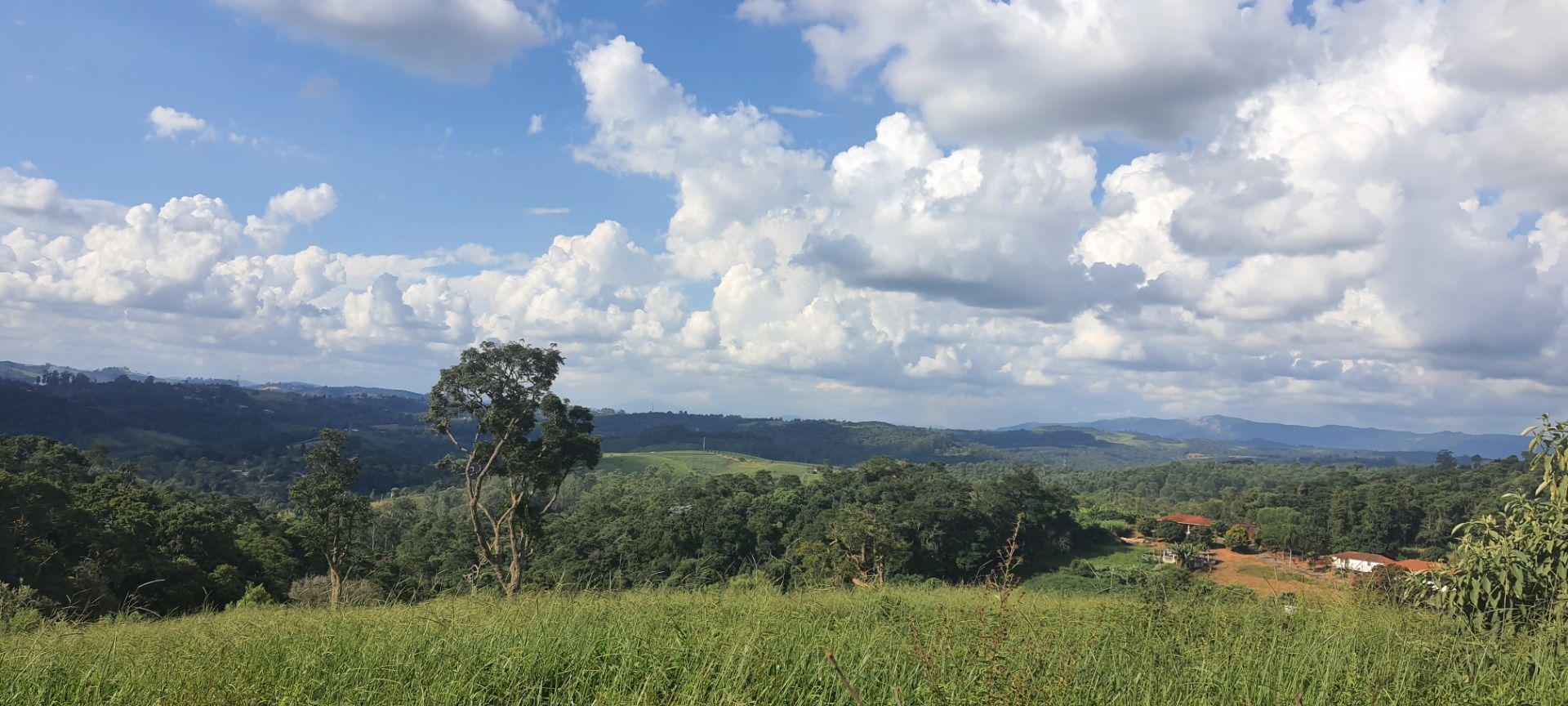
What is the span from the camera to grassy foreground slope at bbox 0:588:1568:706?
3910mm

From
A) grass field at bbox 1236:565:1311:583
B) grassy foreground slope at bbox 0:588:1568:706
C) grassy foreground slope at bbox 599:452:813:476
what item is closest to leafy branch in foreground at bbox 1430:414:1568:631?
grassy foreground slope at bbox 0:588:1568:706

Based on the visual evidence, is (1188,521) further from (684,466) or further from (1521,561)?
(684,466)

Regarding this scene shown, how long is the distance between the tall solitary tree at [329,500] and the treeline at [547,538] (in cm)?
82

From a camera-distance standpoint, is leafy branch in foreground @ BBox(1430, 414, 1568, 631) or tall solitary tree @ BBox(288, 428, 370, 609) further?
tall solitary tree @ BBox(288, 428, 370, 609)

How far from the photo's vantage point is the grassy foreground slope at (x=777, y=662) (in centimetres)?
391

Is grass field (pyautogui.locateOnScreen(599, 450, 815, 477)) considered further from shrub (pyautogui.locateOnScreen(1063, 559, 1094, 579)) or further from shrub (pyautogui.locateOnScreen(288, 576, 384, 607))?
shrub (pyautogui.locateOnScreen(288, 576, 384, 607))

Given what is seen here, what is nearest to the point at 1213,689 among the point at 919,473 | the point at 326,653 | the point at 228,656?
the point at 326,653

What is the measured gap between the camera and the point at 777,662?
4383 millimetres

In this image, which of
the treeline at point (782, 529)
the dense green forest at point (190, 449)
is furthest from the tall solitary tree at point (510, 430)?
the dense green forest at point (190, 449)

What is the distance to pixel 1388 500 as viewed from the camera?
78438mm

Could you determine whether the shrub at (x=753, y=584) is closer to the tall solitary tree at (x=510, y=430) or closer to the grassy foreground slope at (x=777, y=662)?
the grassy foreground slope at (x=777, y=662)

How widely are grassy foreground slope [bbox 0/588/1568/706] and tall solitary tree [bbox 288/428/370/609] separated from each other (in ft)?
84.2

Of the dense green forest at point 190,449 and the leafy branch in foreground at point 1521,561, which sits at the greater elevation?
the leafy branch in foreground at point 1521,561

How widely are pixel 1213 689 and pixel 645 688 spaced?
9.97 ft
